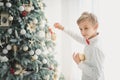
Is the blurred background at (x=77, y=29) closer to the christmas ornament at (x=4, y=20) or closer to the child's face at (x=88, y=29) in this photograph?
the child's face at (x=88, y=29)

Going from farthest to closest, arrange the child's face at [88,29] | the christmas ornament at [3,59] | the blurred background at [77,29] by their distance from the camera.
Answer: the blurred background at [77,29], the child's face at [88,29], the christmas ornament at [3,59]

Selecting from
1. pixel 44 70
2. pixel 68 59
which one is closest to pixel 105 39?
pixel 68 59

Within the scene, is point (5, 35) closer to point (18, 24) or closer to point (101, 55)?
point (18, 24)

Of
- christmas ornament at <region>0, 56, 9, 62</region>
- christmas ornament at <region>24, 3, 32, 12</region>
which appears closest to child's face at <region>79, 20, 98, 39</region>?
christmas ornament at <region>24, 3, 32, 12</region>

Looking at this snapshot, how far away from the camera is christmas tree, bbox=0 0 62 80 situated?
282cm

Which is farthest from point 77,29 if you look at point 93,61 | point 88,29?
point 93,61

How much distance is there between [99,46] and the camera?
2.89 metres

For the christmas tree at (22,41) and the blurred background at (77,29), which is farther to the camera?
the blurred background at (77,29)

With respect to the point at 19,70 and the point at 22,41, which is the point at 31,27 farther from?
the point at 19,70

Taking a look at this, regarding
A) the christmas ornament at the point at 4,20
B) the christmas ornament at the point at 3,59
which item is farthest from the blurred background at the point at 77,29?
the christmas ornament at the point at 3,59

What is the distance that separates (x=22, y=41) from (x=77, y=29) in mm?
1245

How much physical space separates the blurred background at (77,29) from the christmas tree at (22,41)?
100 centimetres

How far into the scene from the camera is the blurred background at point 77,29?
3.54 m

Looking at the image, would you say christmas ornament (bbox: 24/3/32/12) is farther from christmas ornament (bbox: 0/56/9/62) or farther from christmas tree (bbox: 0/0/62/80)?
christmas ornament (bbox: 0/56/9/62)
